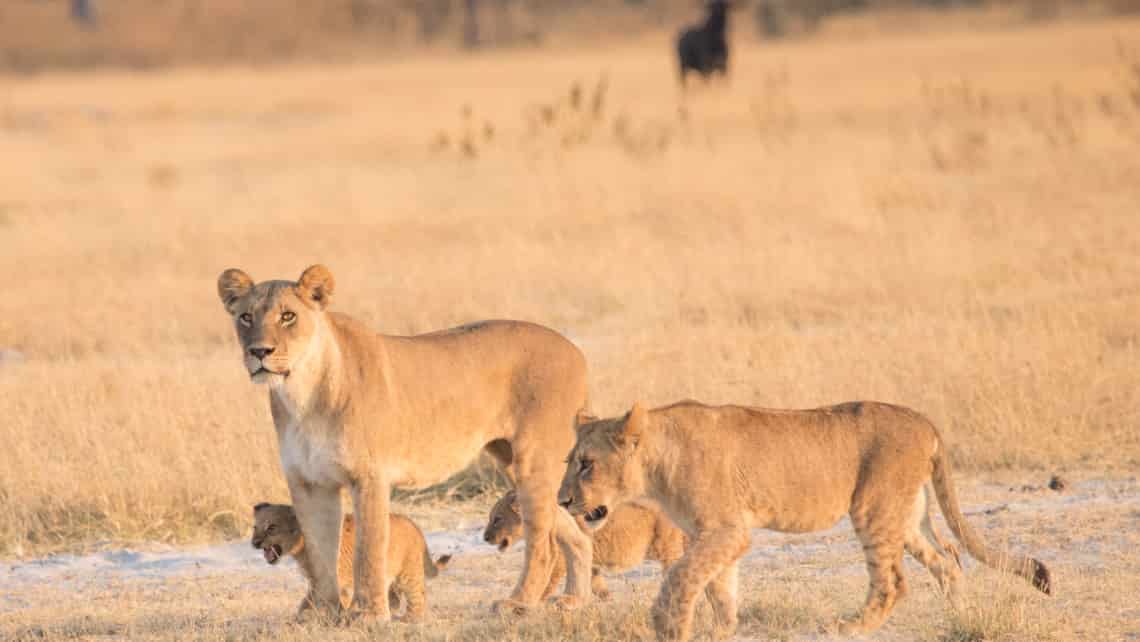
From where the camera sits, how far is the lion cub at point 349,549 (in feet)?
23.4

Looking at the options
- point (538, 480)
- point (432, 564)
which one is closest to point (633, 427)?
point (538, 480)

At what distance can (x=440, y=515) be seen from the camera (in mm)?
9203

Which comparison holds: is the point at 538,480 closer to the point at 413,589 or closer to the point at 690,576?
the point at 413,589

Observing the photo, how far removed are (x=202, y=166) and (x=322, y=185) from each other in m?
3.82

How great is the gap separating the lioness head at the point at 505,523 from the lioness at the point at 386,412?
1.78ft

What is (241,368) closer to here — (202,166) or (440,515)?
(440,515)

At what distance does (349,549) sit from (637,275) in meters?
7.43

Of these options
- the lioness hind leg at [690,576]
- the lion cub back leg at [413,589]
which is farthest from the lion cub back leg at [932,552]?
the lion cub back leg at [413,589]

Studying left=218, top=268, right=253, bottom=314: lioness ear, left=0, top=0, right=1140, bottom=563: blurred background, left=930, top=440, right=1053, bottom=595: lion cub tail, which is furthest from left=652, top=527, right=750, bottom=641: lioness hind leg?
left=0, top=0, right=1140, bottom=563: blurred background

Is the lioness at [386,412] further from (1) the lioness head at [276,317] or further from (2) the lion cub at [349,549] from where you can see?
(2) the lion cub at [349,549]

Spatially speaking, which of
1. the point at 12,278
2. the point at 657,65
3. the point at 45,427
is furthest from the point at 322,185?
the point at 657,65

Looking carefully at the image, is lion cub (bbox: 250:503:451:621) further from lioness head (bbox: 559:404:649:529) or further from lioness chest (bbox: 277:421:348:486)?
lioness head (bbox: 559:404:649:529)

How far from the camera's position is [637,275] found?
14547 mm

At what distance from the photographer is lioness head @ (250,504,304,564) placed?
7.25m
